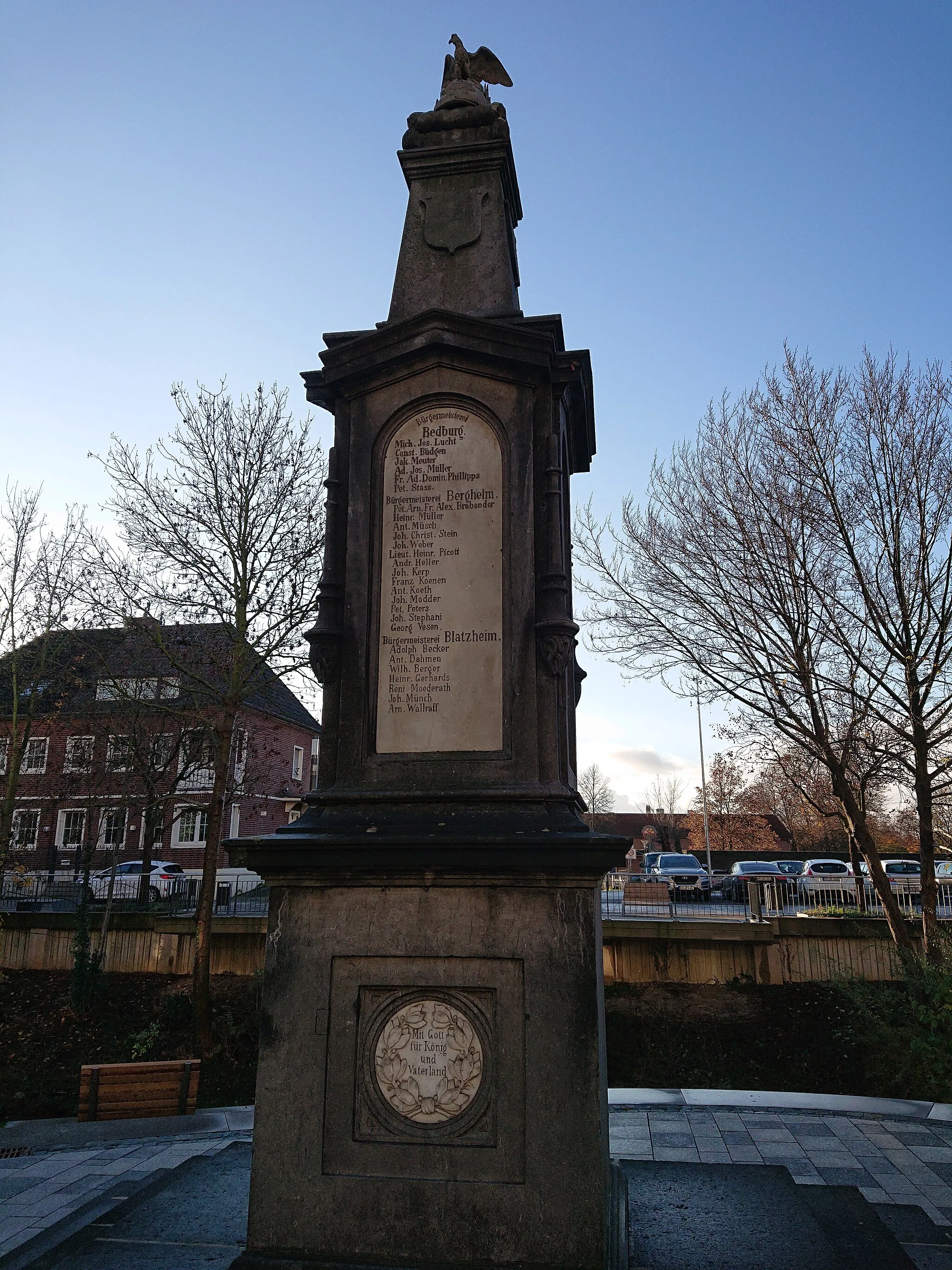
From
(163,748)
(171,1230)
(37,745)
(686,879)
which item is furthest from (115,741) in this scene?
(171,1230)

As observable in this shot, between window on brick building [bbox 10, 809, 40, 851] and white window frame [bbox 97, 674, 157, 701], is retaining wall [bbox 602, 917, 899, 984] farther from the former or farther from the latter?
window on brick building [bbox 10, 809, 40, 851]

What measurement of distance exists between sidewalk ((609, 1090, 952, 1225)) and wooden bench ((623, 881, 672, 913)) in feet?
34.0

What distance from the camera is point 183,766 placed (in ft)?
84.6

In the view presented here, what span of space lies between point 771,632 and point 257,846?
13921 millimetres

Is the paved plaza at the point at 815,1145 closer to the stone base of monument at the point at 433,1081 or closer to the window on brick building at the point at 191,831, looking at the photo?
the stone base of monument at the point at 433,1081

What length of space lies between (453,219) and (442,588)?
303 cm

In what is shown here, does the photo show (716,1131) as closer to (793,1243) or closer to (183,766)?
(793,1243)

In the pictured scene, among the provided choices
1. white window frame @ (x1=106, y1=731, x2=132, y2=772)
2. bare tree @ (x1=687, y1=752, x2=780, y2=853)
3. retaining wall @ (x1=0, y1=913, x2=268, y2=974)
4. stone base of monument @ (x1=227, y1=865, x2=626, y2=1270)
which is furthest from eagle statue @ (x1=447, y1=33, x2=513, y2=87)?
bare tree @ (x1=687, y1=752, x2=780, y2=853)

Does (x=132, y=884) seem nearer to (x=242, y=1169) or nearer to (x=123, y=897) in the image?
(x=123, y=897)

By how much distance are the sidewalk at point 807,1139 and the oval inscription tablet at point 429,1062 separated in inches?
121

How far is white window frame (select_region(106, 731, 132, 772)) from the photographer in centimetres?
2300

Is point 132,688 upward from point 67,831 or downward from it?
upward

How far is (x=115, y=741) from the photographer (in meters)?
22.9

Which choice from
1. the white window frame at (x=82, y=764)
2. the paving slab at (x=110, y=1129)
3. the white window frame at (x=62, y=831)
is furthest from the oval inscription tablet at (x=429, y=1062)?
the white window frame at (x=62, y=831)
